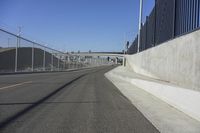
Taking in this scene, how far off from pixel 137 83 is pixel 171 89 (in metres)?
11.0

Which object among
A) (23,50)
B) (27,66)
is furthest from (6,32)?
(27,66)

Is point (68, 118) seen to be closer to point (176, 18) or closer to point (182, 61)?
point (182, 61)

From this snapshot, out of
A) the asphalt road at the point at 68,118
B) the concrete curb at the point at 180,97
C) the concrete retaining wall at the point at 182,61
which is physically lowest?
the asphalt road at the point at 68,118

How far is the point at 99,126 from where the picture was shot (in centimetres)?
981

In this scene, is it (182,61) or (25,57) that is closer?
(182,61)

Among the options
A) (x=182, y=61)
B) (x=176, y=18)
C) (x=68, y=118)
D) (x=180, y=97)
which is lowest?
(x=68, y=118)

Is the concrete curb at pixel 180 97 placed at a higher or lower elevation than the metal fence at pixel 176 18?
lower

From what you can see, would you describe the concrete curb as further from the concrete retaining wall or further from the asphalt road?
the asphalt road

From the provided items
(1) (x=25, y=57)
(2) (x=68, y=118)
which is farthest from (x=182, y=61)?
(1) (x=25, y=57)

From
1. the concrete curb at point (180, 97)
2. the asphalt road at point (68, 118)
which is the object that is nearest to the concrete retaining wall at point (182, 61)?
the concrete curb at point (180, 97)

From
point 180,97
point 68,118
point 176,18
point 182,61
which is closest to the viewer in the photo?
point 68,118

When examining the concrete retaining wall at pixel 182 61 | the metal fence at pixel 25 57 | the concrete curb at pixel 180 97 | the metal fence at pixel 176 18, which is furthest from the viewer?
the metal fence at pixel 25 57

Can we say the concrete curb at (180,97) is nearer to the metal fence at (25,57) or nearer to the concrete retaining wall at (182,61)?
the concrete retaining wall at (182,61)

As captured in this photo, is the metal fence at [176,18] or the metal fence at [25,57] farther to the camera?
the metal fence at [25,57]
